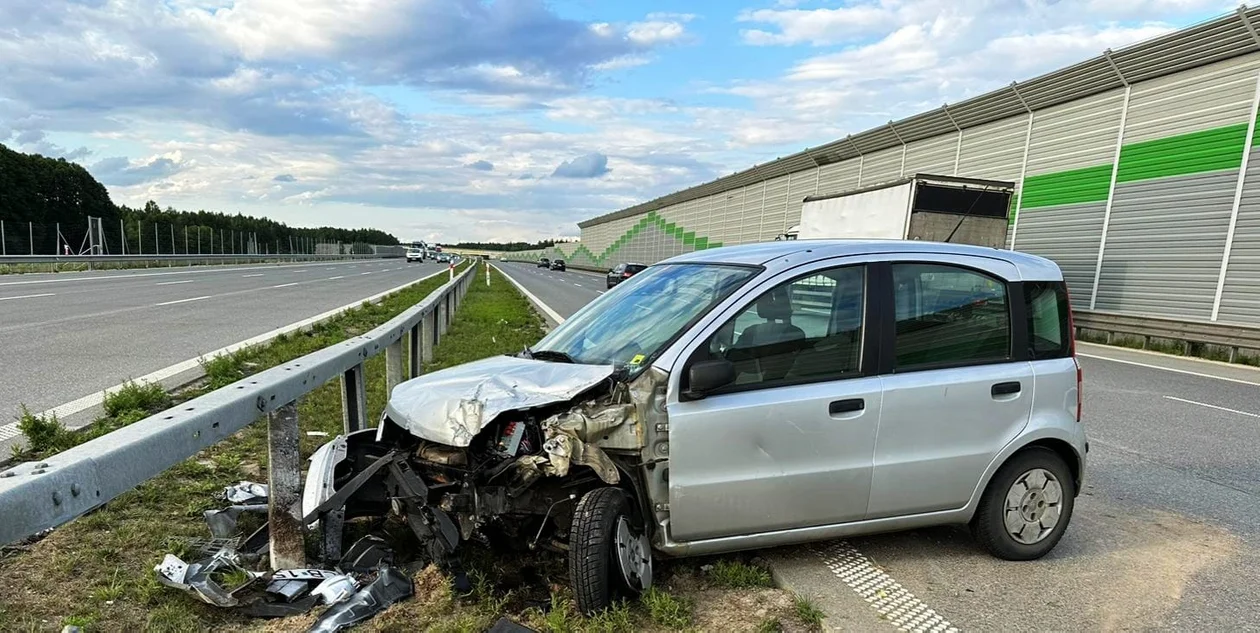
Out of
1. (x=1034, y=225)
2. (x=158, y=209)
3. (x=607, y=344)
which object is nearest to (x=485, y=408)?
(x=607, y=344)

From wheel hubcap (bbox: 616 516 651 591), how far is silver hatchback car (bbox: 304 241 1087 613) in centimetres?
1

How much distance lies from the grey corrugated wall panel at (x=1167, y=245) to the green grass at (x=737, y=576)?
1727 cm

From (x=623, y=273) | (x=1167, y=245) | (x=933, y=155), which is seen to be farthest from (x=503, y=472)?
(x=623, y=273)

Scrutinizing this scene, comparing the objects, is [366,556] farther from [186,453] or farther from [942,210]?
[942,210]

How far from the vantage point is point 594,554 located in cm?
306

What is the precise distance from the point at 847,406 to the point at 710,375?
33.1 inches

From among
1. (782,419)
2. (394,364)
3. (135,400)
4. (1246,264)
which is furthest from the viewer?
(1246,264)

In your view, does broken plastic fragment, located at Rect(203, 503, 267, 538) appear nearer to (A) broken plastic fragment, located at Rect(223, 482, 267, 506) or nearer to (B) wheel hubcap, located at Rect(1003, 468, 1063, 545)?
(A) broken plastic fragment, located at Rect(223, 482, 267, 506)

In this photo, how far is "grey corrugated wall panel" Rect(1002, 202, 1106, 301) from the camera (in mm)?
19438

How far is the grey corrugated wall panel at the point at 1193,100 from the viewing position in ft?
52.5

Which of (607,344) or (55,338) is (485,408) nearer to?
(607,344)

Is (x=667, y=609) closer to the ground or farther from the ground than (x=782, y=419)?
closer to the ground

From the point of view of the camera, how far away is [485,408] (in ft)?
10.8

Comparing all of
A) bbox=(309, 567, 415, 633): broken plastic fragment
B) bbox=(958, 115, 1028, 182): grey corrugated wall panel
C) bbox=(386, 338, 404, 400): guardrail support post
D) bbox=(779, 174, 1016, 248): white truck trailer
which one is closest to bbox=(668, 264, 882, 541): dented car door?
bbox=(309, 567, 415, 633): broken plastic fragment
